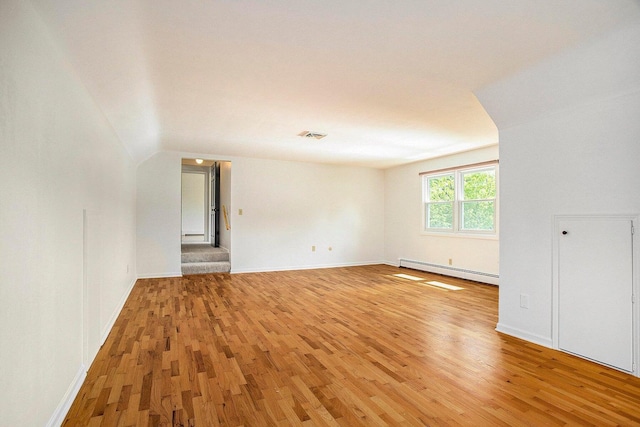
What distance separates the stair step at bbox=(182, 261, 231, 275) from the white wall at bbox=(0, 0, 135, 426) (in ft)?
13.7

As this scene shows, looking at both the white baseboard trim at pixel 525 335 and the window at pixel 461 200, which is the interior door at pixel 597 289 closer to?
the white baseboard trim at pixel 525 335

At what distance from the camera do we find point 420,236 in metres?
7.46

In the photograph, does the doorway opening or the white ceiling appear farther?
the doorway opening

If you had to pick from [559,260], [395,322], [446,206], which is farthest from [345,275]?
[559,260]

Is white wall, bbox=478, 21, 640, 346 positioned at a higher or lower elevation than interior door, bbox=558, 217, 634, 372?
higher

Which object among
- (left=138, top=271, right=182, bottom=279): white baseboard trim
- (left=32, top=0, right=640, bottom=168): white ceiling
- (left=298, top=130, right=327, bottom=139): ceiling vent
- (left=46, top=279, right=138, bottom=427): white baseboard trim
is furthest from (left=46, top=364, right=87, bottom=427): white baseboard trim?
(left=138, top=271, right=182, bottom=279): white baseboard trim

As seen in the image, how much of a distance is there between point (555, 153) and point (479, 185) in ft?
10.6

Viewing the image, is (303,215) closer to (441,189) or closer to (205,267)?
(205,267)

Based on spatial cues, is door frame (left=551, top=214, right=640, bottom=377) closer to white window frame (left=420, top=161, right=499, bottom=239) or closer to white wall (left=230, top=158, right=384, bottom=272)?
white window frame (left=420, top=161, right=499, bottom=239)

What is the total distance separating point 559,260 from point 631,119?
1.28 meters

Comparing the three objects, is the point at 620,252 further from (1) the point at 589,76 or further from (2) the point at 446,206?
(2) the point at 446,206

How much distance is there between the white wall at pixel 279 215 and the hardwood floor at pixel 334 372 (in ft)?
7.35

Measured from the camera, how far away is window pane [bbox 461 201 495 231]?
6.05 meters

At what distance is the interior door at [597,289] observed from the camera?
2656 mm
